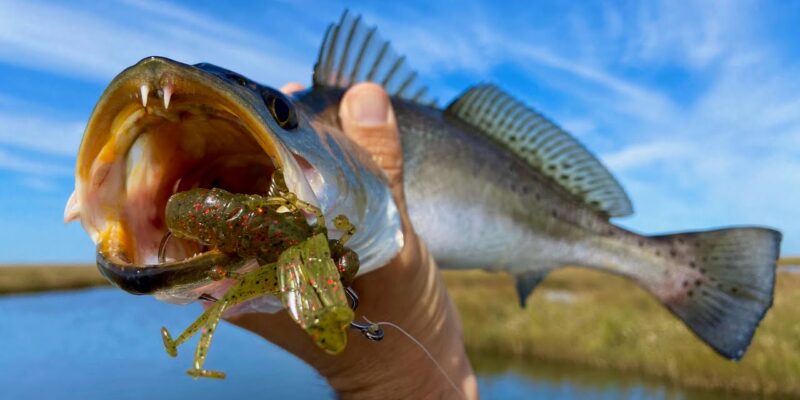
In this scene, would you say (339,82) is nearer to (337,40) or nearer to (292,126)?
(337,40)

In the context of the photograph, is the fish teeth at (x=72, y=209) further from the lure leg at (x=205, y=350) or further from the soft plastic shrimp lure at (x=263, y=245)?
the lure leg at (x=205, y=350)

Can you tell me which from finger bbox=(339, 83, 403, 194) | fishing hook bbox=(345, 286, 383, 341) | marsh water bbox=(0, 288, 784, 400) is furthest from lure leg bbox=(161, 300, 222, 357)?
marsh water bbox=(0, 288, 784, 400)

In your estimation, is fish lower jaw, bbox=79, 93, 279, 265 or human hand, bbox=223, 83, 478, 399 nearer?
fish lower jaw, bbox=79, 93, 279, 265

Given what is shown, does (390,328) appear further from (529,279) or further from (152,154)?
(529,279)

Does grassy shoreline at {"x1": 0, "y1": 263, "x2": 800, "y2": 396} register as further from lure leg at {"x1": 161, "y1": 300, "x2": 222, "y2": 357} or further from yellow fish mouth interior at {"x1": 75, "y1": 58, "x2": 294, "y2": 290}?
lure leg at {"x1": 161, "y1": 300, "x2": 222, "y2": 357}

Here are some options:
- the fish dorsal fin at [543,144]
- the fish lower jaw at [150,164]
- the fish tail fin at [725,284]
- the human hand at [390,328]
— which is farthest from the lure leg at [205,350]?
the fish tail fin at [725,284]
